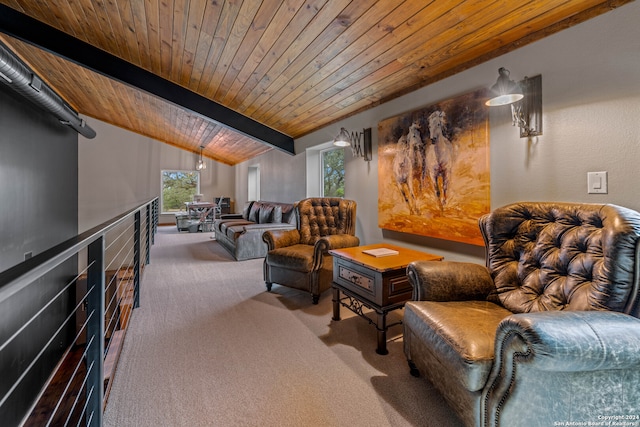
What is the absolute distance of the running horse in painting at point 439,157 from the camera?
7.90 feet

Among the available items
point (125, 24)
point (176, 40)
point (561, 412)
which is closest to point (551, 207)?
point (561, 412)

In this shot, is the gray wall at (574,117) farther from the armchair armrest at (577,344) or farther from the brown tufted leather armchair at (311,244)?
the brown tufted leather armchair at (311,244)

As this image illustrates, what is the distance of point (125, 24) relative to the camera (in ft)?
8.54

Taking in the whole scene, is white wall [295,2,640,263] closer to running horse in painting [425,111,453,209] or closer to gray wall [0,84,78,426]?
running horse in painting [425,111,453,209]

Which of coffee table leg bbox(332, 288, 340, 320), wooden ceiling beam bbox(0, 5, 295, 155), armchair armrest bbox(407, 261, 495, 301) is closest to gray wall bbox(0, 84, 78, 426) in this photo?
wooden ceiling beam bbox(0, 5, 295, 155)

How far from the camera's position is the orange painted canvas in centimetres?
220

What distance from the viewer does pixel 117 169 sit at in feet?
26.7

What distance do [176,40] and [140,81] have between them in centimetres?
118

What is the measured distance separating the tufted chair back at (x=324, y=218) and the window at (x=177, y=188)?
7165 millimetres

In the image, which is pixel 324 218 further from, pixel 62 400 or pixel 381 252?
pixel 62 400

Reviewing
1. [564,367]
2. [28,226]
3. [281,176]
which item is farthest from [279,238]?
[28,226]

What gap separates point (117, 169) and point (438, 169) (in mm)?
8957

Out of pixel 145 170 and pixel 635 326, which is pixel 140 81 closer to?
pixel 635 326

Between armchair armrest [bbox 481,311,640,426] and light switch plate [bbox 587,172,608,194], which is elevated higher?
light switch plate [bbox 587,172,608,194]
